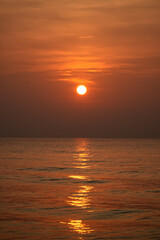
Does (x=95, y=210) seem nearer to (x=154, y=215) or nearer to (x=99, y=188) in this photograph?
(x=154, y=215)

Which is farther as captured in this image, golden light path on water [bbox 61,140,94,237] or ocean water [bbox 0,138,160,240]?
golden light path on water [bbox 61,140,94,237]

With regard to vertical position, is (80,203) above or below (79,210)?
above

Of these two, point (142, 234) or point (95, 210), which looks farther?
point (95, 210)

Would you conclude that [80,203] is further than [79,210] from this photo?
Yes

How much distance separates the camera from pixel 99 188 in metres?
30.4

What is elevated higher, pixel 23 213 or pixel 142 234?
pixel 23 213

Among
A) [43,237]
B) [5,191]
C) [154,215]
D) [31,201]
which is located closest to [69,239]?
[43,237]

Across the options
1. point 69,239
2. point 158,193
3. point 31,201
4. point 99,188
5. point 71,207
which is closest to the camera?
point 69,239

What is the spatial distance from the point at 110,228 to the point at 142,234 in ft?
5.39

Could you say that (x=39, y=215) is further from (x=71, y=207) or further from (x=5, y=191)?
(x=5, y=191)

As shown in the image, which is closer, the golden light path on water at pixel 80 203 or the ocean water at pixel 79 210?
the ocean water at pixel 79 210

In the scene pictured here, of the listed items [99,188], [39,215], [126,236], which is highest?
[99,188]

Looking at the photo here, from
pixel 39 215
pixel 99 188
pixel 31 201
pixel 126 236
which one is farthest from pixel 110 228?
pixel 99 188

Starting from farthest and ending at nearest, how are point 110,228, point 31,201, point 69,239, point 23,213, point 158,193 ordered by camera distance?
point 158,193, point 31,201, point 23,213, point 110,228, point 69,239
